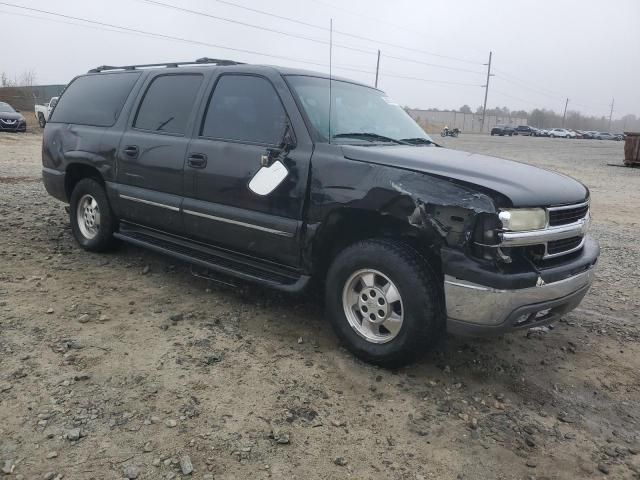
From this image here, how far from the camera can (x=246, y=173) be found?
12.6ft

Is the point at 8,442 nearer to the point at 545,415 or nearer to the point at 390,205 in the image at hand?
the point at 390,205

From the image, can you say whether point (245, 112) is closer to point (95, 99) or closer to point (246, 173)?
point (246, 173)

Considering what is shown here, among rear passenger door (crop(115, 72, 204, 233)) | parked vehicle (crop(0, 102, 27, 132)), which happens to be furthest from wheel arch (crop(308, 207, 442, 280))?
parked vehicle (crop(0, 102, 27, 132))

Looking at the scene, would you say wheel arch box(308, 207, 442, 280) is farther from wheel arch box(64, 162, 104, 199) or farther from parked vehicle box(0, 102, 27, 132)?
parked vehicle box(0, 102, 27, 132)

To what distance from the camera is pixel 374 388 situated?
3.16m

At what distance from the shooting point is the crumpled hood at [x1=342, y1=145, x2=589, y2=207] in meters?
2.98

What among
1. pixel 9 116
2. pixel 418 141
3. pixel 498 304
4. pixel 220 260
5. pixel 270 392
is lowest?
pixel 270 392

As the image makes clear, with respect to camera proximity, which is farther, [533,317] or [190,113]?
[190,113]

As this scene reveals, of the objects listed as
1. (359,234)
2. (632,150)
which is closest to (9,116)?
(359,234)

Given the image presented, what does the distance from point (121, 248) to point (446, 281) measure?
3826 mm

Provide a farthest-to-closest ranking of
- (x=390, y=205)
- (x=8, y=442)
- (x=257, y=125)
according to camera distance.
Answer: (x=257, y=125) → (x=390, y=205) → (x=8, y=442)

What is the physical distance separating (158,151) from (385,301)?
8.02 ft

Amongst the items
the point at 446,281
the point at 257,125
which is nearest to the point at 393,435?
the point at 446,281

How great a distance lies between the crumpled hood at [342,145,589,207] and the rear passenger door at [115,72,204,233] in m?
1.63
